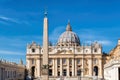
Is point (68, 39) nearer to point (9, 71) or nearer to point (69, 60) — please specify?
point (69, 60)

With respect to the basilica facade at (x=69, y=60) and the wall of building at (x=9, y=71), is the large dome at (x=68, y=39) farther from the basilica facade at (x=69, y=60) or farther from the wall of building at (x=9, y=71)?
the wall of building at (x=9, y=71)

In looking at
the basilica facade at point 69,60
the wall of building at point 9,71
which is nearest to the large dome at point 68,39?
the basilica facade at point 69,60

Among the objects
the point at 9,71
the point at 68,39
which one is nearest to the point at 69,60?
the point at 68,39

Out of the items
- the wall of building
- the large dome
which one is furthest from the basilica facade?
the large dome

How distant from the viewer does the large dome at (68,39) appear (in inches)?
4556

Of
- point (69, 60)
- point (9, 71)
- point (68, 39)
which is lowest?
point (9, 71)

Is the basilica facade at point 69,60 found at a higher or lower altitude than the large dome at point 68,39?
lower

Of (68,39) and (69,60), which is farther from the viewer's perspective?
(68,39)

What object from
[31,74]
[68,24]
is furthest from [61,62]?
[68,24]

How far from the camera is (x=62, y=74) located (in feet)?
341

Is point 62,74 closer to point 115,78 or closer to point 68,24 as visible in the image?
point 68,24

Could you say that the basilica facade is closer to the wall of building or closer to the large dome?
the wall of building

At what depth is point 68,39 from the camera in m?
116

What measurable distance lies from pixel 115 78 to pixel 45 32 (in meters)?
23.5
